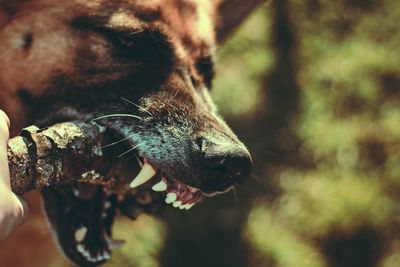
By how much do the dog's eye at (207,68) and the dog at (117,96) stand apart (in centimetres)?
21

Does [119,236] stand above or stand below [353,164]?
below

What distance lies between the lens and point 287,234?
4.32 meters

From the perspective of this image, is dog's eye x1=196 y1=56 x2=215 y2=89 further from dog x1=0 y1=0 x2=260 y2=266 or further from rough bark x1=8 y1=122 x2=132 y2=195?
rough bark x1=8 y1=122 x2=132 y2=195

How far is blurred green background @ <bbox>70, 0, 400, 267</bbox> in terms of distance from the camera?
4027 millimetres

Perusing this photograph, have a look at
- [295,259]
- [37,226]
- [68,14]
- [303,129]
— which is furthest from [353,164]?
[68,14]

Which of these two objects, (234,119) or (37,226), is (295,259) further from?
(37,226)

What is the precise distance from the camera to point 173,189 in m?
1.85

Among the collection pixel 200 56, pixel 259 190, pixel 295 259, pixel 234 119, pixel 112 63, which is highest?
pixel 112 63

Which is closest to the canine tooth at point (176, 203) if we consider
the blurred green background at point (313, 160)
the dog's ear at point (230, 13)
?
the dog's ear at point (230, 13)

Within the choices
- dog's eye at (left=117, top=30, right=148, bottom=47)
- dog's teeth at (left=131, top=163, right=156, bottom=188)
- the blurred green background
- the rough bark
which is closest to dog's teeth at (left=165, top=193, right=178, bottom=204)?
dog's teeth at (left=131, top=163, right=156, bottom=188)

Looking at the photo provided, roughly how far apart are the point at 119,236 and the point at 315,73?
263 cm

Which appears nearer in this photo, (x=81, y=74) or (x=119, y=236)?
(x=81, y=74)

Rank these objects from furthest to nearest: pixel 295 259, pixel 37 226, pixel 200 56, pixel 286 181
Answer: pixel 286 181
pixel 295 259
pixel 37 226
pixel 200 56

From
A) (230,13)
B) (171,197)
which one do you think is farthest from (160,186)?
(230,13)
